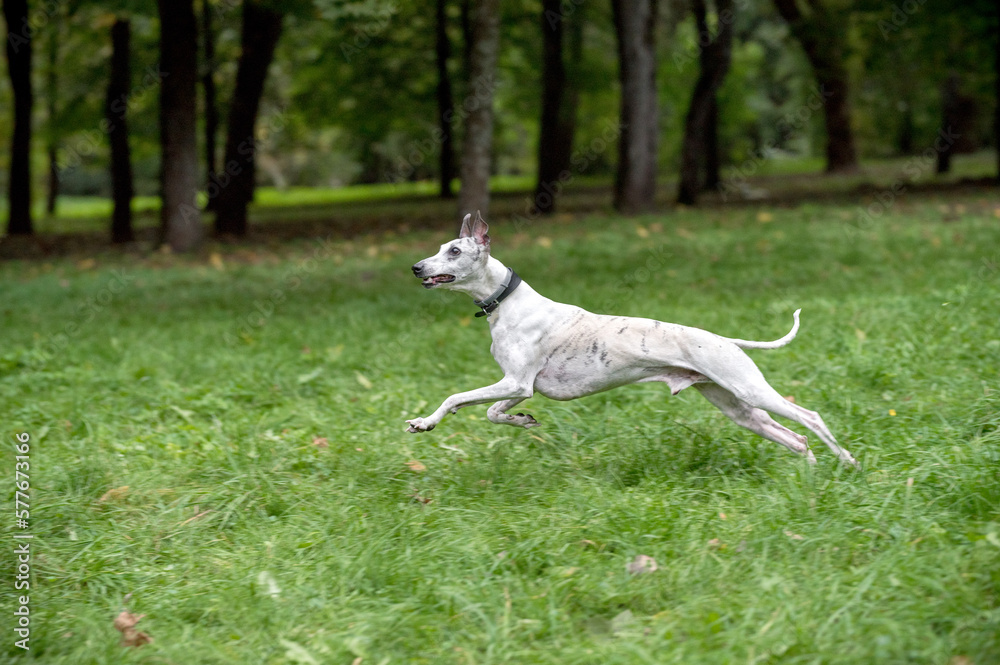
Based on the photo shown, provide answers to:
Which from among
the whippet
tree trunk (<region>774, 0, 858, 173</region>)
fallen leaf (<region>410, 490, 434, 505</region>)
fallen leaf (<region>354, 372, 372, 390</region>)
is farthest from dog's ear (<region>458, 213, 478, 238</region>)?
tree trunk (<region>774, 0, 858, 173</region>)

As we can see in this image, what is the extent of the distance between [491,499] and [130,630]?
6.00 feet

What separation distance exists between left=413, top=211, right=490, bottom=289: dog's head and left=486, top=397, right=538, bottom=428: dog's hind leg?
74 cm

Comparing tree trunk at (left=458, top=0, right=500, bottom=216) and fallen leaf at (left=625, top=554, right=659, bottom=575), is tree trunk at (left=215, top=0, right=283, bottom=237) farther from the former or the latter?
fallen leaf at (left=625, top=554, right=659, bottom=575)

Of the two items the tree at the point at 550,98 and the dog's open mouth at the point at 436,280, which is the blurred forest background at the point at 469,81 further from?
the dog's open mouth at the point at 436,280

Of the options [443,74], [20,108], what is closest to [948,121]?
[443,74]

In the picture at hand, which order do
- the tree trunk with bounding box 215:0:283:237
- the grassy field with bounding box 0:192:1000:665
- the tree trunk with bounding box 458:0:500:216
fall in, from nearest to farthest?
the grassy field with bounding box 0:192:1000:665
the tree trunk with bounding box 458:0:500:216
the tree trunk with bounding box 215:0:283:237

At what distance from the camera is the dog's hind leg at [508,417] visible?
5070 mm

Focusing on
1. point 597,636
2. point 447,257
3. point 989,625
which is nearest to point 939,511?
point 989,625

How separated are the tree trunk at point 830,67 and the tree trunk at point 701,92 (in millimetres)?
2827

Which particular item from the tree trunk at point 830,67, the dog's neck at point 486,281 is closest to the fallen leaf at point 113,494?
the dog's neck at point 486,281

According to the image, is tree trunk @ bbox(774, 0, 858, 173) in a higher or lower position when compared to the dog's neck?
higher

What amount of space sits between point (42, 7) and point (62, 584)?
63.3 ft

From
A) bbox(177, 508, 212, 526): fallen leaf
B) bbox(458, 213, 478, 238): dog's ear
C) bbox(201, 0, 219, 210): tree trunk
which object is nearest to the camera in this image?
bbox(177, 508, 212, 526): fallen leaf

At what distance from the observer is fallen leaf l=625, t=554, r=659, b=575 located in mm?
3885
